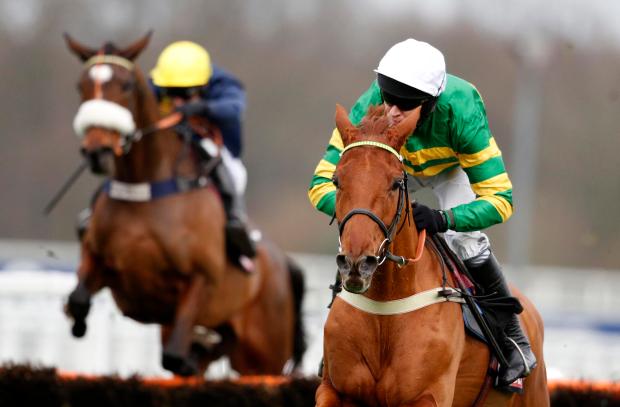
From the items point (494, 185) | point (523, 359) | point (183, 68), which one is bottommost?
point (183, 68)

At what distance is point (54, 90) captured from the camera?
28734 mm

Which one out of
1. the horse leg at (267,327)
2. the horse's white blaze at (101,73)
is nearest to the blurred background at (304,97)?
the horse leg at (267,327)

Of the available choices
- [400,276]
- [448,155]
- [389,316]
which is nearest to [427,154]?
[448,155]

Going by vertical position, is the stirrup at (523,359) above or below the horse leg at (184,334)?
above

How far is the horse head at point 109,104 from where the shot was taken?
834 centimetres

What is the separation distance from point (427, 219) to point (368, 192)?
60 centimetres

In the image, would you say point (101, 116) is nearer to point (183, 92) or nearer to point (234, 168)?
point (183, 92)

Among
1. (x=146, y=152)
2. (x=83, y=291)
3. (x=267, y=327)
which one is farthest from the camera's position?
(x=267, y=327)

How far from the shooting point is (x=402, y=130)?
4.88 m

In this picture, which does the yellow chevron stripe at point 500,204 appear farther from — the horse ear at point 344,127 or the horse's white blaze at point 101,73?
the horse's white blaze at point 101,73

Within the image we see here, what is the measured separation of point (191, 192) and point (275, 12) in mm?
22593

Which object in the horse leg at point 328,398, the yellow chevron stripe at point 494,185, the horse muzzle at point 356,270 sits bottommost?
the horse leg at point 328,398

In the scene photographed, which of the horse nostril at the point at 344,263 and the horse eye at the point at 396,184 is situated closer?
the horse nostril at the point at 344,263

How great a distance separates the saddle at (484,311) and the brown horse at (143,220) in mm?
3322
